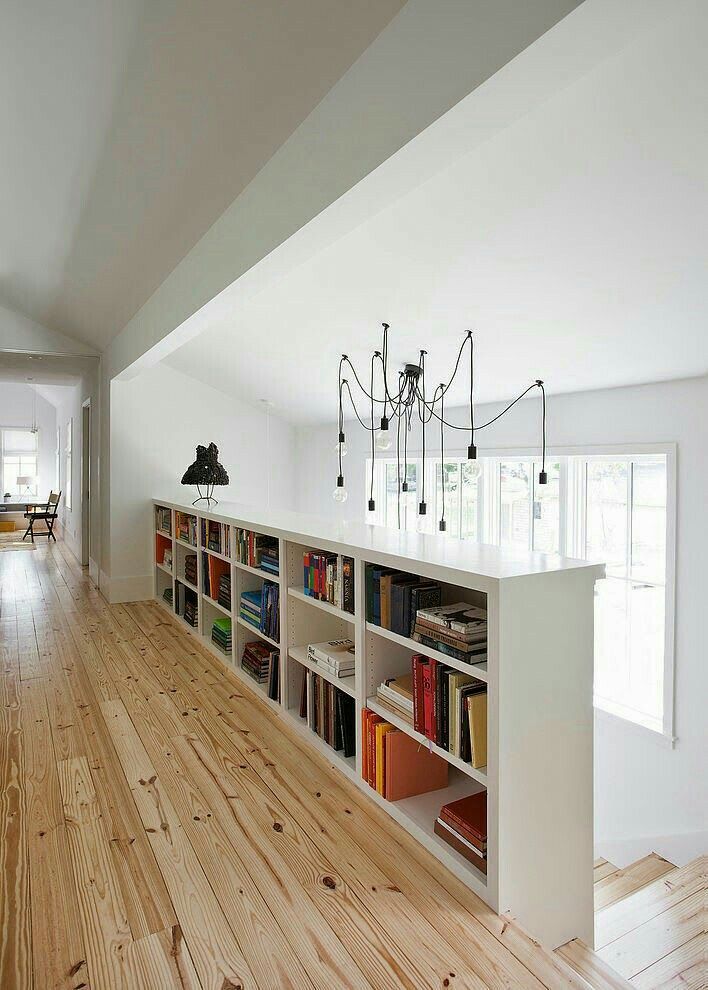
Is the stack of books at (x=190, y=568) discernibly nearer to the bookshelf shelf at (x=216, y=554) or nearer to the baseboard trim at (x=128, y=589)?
the bookshelf shelf at (x=216, y=554)

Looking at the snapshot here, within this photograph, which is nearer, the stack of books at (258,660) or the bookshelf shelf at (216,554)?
the stack of books at (258,660)

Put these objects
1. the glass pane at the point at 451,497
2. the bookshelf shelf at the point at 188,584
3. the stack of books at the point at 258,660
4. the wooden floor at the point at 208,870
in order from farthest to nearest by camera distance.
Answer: the glass pane at the point at 451,497, the bookshelf shelf at the point at 188,584, the stack of books at the point at 258,660, the wooden floor at the point at 208,870

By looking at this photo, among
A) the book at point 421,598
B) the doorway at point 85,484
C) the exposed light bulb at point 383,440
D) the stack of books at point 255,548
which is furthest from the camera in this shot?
the doorway at point 85,484

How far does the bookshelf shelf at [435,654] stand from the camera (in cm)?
188

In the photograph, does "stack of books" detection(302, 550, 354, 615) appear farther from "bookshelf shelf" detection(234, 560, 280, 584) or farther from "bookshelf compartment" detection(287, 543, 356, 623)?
"bookshelf shelf" detection(234, 560, 280, 584)

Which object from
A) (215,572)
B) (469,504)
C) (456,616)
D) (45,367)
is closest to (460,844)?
(456,616)

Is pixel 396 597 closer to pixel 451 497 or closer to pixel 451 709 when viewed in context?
pixel 451 709

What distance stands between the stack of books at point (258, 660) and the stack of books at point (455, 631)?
53.1 inches

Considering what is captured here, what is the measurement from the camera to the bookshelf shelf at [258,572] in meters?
3.19

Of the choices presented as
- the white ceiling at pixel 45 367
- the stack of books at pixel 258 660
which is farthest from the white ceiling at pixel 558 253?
the white ceiling at pixel 45 367

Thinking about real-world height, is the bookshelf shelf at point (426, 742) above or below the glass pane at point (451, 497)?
below

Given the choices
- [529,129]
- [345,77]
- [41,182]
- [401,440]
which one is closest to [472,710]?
[529,129]

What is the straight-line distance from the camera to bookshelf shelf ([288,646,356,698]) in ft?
8.38

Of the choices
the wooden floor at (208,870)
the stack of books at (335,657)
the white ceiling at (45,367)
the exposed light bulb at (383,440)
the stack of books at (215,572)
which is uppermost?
the white ceiling at (45,367)
